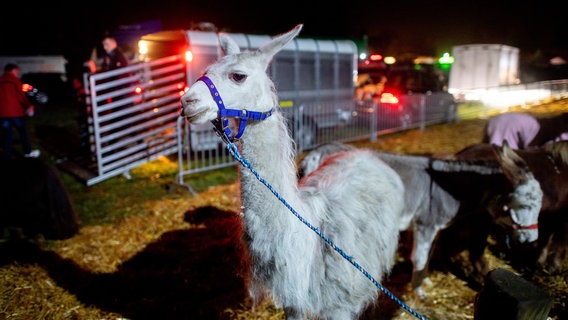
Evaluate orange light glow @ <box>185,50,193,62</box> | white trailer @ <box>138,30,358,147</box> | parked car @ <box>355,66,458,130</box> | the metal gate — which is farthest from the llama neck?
parked car @ <box>355,66,458,130</box>

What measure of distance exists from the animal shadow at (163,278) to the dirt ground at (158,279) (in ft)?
0.03

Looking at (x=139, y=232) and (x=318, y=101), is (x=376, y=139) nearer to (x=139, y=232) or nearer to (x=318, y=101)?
(x=318, y=101)

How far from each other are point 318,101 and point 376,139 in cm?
259

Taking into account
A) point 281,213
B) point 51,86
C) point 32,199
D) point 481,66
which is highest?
point 481,66

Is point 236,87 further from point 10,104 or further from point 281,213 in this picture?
point 10,104

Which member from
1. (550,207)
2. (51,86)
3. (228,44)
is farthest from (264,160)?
(51,86)

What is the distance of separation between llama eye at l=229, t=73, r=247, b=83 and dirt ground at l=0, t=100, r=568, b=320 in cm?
117

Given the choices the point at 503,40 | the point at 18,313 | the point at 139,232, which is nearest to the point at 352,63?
the point at 139,232

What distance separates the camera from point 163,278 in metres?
4.47

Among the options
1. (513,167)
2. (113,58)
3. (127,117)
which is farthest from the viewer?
(127,117)

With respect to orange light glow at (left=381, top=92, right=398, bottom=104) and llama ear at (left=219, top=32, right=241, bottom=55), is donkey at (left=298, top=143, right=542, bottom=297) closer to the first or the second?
llama ear at (left=219, top=32, right=241, bottom=55)

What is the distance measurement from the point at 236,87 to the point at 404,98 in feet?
42.9

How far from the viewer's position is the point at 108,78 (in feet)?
28.8

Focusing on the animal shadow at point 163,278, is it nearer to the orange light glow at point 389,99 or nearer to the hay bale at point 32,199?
the hay bale at point 32,199
